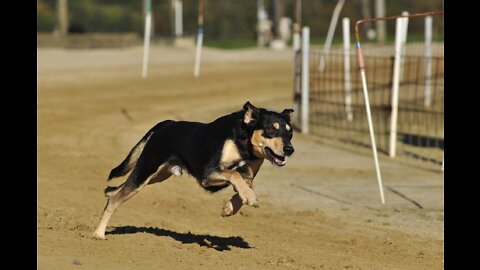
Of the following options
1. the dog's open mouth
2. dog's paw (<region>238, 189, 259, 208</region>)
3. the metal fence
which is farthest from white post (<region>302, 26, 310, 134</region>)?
dog's paw (<region>238, 189, 259, 208</region>)

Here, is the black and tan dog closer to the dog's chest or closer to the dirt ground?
the dog's chest

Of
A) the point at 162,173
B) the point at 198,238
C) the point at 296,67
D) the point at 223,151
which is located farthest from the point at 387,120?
the point at 223,151

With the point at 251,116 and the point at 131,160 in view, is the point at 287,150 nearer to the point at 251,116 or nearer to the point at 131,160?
the point at 251,116

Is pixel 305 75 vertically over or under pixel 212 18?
under

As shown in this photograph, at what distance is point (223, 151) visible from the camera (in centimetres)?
1017

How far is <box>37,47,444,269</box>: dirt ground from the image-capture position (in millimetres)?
10578

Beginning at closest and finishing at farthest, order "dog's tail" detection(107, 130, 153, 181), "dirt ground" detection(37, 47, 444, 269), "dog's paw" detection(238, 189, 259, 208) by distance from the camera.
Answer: "dog's paw" detection(238, 189, 259, 208)
"dirt ground" detection(37, 47, 444, 269)
"dog's tail" detection(107, 130, 153, 181)

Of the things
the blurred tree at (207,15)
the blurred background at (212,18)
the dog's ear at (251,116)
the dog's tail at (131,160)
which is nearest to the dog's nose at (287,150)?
the dog's ear at (251,116)

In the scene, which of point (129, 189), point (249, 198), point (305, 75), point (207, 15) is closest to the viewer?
point (249, 198)

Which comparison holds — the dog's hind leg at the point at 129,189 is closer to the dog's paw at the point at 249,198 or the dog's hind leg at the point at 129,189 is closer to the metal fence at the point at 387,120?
the dog's paw at the point at 249,198

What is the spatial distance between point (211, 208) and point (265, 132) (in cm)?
483

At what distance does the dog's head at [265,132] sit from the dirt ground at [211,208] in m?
1.08
